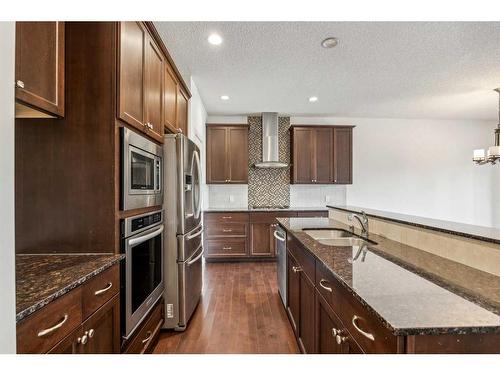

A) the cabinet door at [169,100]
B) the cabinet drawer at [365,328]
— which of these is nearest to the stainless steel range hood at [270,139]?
the cabinet door at [169,100]

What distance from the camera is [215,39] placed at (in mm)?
2391

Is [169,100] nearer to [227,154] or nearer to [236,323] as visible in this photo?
[236,323]

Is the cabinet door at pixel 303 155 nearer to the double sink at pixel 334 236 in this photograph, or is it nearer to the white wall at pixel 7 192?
the double sink at pixel 334 236

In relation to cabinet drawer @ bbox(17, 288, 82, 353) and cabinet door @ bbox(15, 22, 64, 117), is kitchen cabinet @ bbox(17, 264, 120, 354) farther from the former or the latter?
cabinet door @ bbox(15, 22, 64, 117)

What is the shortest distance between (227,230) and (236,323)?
2.03 meters

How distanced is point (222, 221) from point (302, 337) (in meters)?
2.68

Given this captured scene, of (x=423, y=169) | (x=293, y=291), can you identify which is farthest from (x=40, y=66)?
(x=423, y=169)

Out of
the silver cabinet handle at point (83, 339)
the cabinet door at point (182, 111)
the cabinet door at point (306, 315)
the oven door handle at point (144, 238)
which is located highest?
the cabinet door at point (182, 111)

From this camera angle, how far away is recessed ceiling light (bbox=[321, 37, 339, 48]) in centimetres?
238

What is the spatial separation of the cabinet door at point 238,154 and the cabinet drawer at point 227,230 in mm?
816

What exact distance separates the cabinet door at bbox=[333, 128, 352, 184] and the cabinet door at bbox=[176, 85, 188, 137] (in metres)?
2.87

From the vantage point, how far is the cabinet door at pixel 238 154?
181 inches
